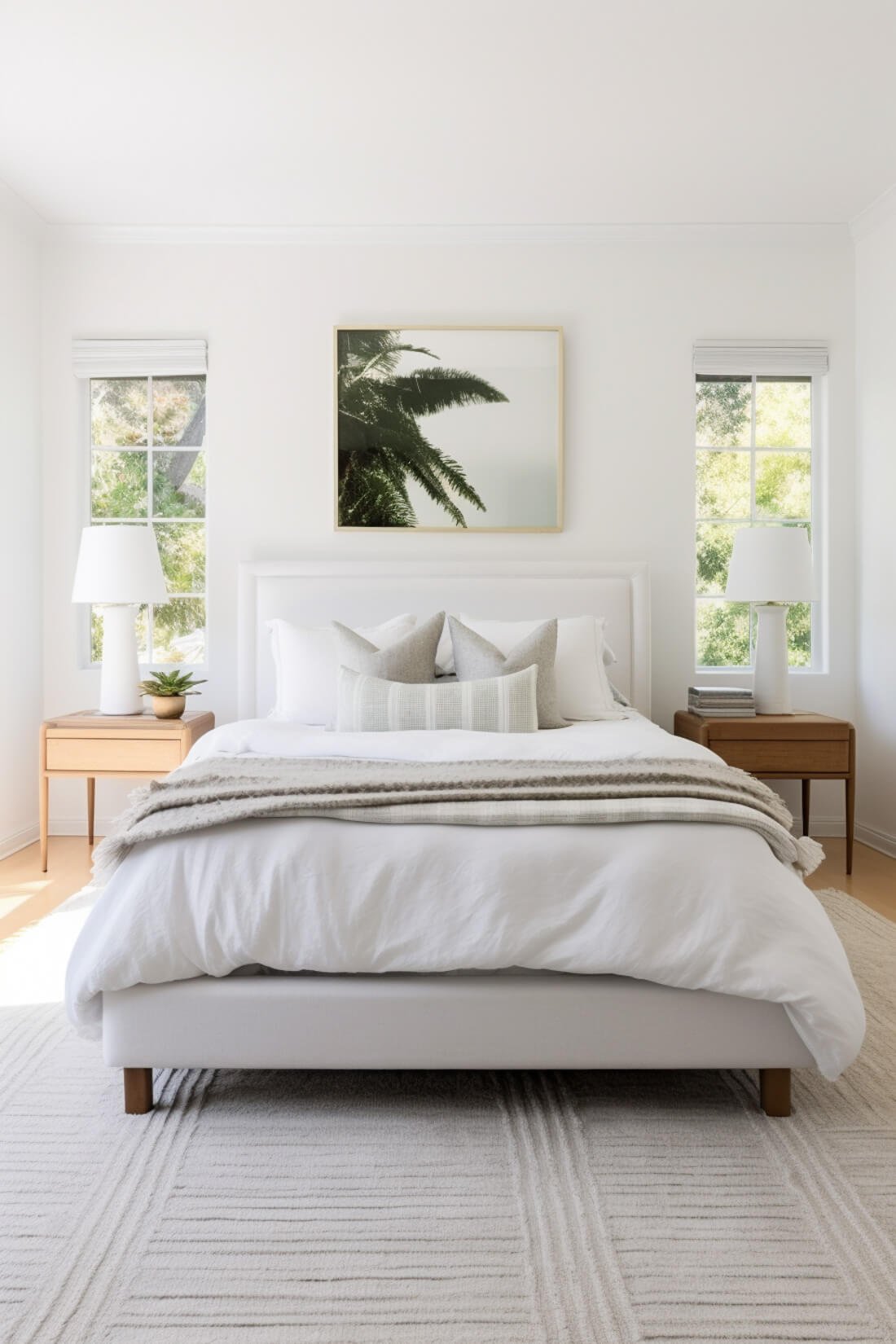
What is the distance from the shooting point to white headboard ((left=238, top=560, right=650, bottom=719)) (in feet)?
15.0

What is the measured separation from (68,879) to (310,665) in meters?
1.30

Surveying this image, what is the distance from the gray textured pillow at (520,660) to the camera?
3.63 metres

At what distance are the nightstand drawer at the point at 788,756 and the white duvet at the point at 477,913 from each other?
2.03m

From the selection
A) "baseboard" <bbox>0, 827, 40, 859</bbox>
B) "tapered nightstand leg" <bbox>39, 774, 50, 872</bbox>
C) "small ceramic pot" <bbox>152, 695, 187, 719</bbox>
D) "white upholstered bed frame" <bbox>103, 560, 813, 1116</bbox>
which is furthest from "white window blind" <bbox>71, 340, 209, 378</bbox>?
"white upholstered bed frame" <bbox>103, 560, 813, 1116</bbox>

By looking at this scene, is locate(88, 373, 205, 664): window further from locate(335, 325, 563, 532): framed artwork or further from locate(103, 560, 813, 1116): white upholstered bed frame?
locate(103, 560, 813, 1116): white upholstered bed frame

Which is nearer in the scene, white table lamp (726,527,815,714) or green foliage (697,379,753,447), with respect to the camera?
white table lamp (726,527,815,714)

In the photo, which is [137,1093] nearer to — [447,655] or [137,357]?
[447,655]

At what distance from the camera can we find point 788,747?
416 centimetres

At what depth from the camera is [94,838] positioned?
188 inches

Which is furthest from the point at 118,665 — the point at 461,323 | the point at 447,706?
the point at 461,323

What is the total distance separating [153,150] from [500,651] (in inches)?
91.0

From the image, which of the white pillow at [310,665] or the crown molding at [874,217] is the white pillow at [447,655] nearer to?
the white pillow at [310,665]

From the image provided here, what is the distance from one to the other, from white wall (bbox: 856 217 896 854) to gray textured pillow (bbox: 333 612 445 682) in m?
2.09

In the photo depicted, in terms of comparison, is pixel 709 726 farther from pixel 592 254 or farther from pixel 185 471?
pixel 185 471
